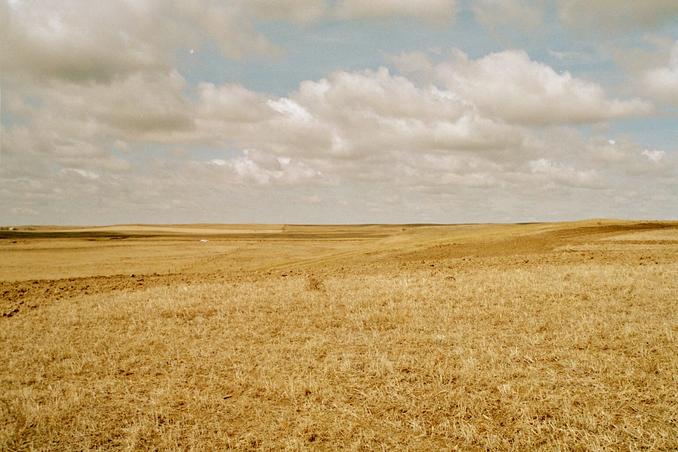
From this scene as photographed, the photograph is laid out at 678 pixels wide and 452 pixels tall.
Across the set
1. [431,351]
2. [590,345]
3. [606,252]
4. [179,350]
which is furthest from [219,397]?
[606,252]

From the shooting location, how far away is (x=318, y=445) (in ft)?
24.2

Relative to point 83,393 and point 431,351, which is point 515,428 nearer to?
point 431,351

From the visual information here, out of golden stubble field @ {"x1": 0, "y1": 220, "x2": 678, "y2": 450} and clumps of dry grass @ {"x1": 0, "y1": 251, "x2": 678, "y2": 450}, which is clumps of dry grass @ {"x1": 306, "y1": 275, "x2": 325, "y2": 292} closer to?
golden stubble field @ {"x1": 0, "y1": 220, "x2": 678, "y2": 450}

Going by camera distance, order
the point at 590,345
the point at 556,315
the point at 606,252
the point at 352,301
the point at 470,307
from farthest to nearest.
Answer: the point at 606,252 → the point at 352,301 → the point at 470,307 → the point at 556,315 → the point at 590,345

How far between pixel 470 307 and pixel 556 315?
2.84m

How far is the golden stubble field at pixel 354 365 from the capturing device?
7664mm

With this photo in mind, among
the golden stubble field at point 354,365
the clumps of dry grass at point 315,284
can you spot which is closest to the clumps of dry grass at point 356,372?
the golden stubble field at point 354,365

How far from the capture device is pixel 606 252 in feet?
101

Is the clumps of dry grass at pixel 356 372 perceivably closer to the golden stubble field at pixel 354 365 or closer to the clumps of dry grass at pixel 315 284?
the golden stubble field at pixel 354 365

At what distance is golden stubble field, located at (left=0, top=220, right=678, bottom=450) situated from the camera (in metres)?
7.66

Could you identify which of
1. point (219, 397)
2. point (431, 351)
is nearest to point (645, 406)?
point (431, 351)

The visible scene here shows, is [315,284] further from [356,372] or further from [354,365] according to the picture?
[356,372]

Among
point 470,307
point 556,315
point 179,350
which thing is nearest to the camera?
point 179,350

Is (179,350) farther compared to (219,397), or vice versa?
(179,350)
